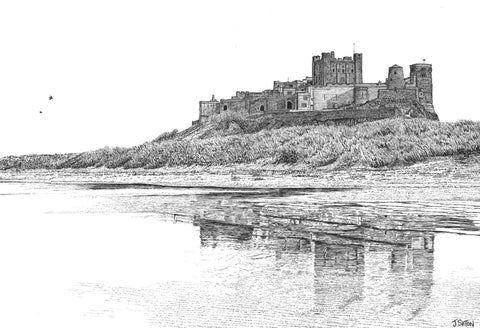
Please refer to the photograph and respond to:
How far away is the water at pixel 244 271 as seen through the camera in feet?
15.1

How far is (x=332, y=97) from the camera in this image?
60062 mm

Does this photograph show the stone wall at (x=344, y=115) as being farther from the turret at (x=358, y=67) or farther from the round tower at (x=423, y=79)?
the turret at (x=358, y=67)

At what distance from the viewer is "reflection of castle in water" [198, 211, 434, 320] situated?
16.2 feet

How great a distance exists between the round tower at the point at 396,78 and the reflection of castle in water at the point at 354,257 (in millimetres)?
48574

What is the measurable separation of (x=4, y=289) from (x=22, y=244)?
2972 mm

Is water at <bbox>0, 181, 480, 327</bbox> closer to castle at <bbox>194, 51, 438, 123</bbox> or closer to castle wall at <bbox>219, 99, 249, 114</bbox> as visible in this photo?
castle at <bbox>194, 51, 438, 123</bbox>

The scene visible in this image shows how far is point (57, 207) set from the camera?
15367 mm

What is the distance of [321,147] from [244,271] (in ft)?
107

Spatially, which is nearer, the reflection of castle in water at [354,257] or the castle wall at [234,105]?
the reflection of castle in water at [354,257]

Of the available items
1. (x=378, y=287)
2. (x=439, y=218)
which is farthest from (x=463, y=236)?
(x=378, y=287)
